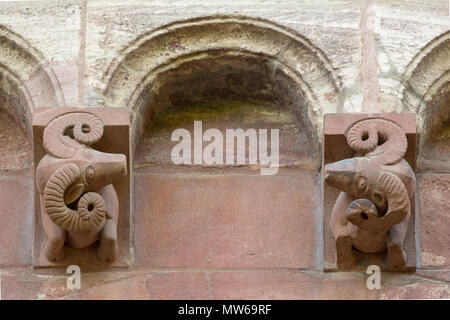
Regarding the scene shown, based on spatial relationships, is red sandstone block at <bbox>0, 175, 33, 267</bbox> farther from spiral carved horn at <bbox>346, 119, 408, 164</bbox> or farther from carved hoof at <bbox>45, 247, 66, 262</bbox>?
spiral carved horn at <bbox>346, 119, 408, 164</bbox>

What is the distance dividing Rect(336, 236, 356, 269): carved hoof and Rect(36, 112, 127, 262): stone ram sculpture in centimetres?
93

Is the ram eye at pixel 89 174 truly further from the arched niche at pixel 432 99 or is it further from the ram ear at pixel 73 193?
the arched niche at pixel 432 99

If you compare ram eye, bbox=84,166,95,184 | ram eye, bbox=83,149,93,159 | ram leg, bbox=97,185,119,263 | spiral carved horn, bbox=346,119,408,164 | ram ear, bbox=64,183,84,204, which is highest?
spiral carved horn, bbox=346,119,408,164

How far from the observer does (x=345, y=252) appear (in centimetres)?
655

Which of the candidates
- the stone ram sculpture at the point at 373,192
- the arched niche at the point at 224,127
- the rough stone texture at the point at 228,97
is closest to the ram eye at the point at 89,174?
the rough stone texture at the point at 228,97

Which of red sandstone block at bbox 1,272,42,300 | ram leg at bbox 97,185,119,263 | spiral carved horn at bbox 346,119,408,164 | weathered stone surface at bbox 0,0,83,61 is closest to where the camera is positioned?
spiral carved horn at bbox 346,119,408,164

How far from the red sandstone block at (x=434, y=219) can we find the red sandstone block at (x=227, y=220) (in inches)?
18.3

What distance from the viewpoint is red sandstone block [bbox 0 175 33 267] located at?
265 inches

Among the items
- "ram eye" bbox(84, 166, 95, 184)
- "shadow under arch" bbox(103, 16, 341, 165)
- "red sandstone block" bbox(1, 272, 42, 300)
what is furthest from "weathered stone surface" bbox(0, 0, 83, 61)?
"red sandstone block" bbox(1, 272, 42, 300)

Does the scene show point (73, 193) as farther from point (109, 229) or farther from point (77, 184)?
point (109, 229)

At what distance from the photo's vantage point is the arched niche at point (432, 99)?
6828mm

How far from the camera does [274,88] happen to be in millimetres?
7012

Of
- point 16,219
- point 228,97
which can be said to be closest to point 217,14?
point 228,97

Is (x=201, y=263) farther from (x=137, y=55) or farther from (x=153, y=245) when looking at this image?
(x=137, y=55)
